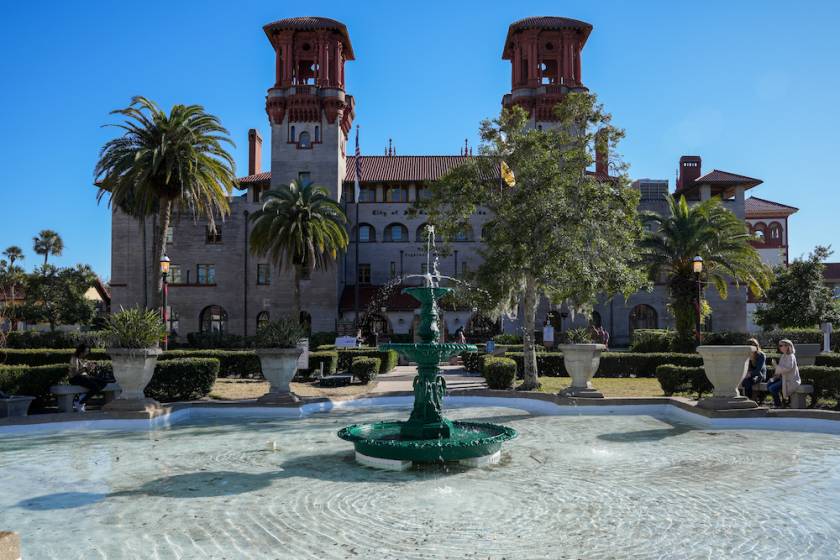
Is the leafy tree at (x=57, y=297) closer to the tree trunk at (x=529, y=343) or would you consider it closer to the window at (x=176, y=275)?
the window at (x=176, y=275)

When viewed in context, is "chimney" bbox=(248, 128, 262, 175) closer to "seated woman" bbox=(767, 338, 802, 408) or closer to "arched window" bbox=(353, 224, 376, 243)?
"arched window" bbox=(353, 224, 376, 243)

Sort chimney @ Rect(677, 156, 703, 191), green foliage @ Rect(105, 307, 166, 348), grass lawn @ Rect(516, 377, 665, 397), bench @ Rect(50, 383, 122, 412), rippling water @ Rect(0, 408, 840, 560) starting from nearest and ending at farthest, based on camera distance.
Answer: rippling water @ Rect(0, 408, 840, 560)
green foliage @ Rect(105, 307, 166, 348)
bench @ Rect(50, 383, 122, 412)
grass lawn @ Rect(516, 377, 665, 397)
chimney @ Rect(677, 156, 703, 191)

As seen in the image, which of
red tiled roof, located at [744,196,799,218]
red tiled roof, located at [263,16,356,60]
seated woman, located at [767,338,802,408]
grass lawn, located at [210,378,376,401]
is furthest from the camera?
red tiled roof, located at [744,196,799,218]

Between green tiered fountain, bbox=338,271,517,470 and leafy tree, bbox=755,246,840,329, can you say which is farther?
leafy tree, bbox=755,246,840,329

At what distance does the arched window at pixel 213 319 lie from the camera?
49531mm


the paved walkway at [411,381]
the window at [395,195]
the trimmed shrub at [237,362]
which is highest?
the window at [395,195]

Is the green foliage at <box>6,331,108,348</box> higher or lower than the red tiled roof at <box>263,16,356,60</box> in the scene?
lower

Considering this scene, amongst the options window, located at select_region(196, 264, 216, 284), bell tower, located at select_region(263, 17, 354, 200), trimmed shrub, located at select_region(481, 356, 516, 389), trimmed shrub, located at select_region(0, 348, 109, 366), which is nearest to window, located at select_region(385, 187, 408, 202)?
bell tower, located at select_region(263, 17, 354, 200)

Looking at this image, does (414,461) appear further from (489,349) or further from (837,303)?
(837,303)

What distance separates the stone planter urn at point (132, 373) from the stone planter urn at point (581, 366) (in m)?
9.00

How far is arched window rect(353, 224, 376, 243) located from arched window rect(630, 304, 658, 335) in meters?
20.3

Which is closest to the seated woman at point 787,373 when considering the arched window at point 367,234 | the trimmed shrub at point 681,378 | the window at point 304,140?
the trimmed shrub at point 681,378

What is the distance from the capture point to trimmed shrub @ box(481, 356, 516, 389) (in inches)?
712

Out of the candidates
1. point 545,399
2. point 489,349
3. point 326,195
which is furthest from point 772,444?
point 326,195
